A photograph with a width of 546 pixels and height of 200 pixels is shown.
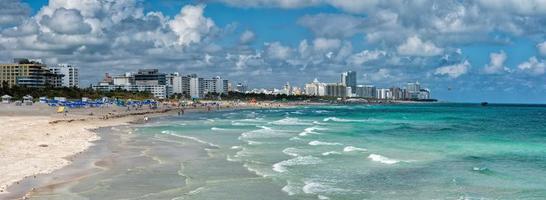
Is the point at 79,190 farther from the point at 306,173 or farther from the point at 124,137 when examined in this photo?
the point at 124,137

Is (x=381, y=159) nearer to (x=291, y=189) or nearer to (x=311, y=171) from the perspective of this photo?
(x=311, y=171)

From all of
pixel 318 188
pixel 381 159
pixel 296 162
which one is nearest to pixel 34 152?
pixel 296 162

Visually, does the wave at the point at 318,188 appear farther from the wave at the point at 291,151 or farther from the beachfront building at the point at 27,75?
the beachfront building at the point at 27,75

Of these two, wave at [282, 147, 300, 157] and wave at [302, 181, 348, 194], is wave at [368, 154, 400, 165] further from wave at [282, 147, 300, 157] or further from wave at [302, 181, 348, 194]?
wave at [302, 181, 348, 194]

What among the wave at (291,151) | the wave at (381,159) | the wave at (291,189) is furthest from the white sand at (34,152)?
the wave at (381,159)

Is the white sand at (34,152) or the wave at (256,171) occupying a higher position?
the white sand at (34,152)

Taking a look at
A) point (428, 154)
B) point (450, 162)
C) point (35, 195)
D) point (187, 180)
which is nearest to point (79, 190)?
point (35, 195)
